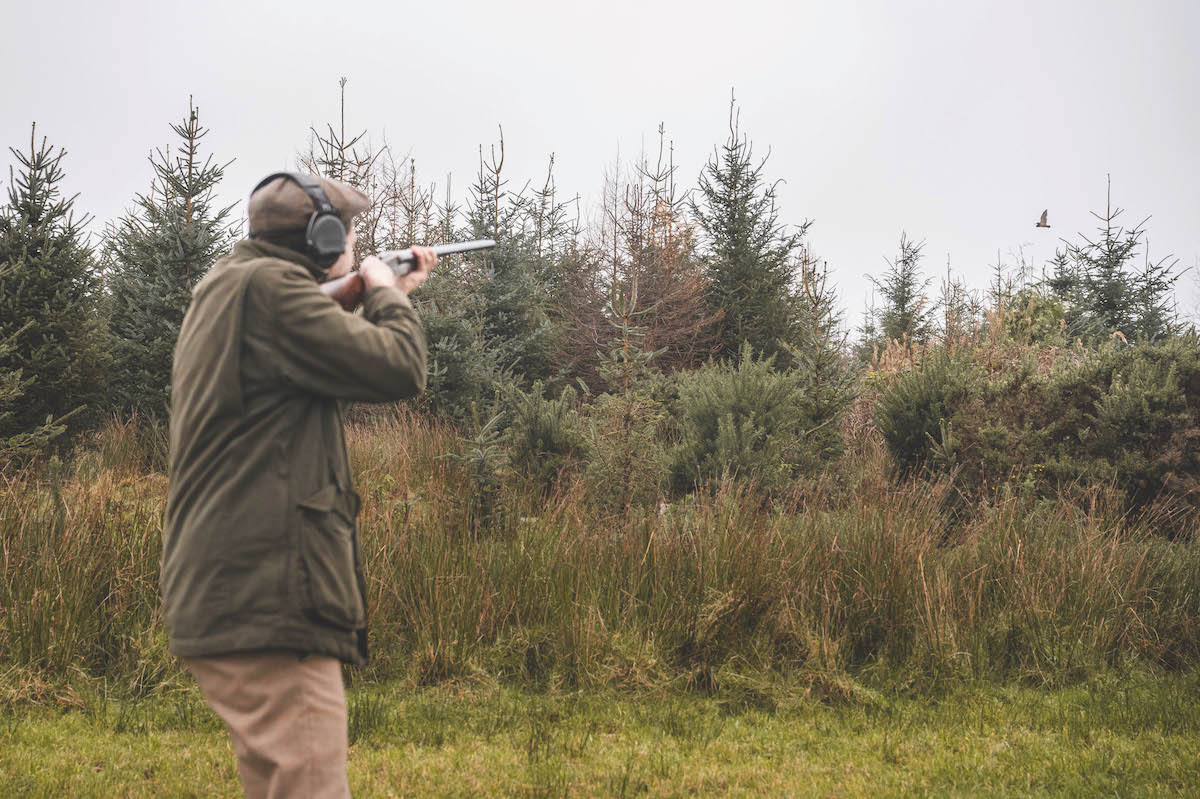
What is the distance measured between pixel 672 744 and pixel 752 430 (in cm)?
512

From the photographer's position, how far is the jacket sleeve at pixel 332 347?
2.25 meters

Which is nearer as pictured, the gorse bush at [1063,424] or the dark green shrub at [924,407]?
the gorse bush at [1063,424]

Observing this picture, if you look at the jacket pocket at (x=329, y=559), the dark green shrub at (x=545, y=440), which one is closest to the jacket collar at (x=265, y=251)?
the jacket pocket at (x=329, y=559)

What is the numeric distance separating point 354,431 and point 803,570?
8.52 m

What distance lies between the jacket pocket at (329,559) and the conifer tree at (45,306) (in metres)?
9.82

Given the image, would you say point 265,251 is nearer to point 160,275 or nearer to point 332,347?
point 332,347

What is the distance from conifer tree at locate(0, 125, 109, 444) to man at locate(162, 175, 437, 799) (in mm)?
9670

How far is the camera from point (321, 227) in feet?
7.98

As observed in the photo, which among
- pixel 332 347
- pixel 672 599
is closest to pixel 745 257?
pixel 672 599

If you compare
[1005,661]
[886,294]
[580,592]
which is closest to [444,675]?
[580,592]

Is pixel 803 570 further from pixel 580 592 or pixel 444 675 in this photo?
pixel 444 675

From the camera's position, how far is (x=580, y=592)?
5996mm

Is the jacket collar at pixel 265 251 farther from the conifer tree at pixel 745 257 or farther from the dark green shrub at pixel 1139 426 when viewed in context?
the conifer tree at pixel 745 257

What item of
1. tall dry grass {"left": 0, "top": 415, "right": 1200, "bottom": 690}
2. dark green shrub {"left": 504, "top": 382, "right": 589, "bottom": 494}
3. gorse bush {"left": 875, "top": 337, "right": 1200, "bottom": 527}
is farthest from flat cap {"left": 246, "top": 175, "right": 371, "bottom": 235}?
dark green shrub {"left": 504, "top": 382, "right": 589, "bottom": 494}
